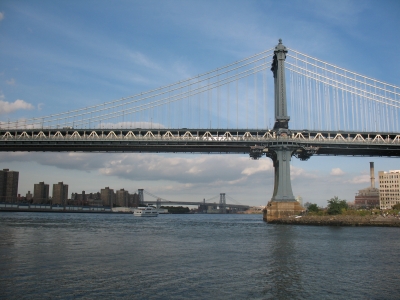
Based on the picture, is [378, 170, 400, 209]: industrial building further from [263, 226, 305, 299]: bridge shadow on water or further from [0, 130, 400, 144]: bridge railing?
[263, 226, 305, 299]: bridge shadow on water

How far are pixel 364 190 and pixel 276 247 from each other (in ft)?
598

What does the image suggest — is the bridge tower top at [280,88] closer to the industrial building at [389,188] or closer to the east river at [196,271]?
the east river at [196,271]

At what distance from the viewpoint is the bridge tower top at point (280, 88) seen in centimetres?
6562

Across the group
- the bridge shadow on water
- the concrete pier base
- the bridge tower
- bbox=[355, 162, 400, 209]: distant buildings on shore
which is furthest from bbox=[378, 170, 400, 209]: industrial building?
the bridge shadow on water

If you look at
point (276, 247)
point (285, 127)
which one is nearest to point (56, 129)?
point (285, 127)

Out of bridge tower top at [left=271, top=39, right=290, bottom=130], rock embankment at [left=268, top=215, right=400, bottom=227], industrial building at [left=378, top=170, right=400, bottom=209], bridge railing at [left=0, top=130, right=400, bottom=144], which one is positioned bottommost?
rock embankment at [left=268, top=215, right=400, bottom=227]

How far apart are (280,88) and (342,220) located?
2262 cm

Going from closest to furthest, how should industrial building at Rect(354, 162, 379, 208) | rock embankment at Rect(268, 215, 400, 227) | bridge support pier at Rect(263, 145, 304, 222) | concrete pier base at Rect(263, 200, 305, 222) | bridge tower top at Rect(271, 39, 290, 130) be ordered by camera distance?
rock embankment at Rect(268, 215, 400, 227), concrete pier base at Rect(263, 200, 305, 222), bridge support pier at Rect(263, 145, 304, 222), bridge tower top at Rect(271, 39, 290, 130), industrial building at Rect(354, 162, 379, 208)

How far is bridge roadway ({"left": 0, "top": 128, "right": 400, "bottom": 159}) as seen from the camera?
2660 inches

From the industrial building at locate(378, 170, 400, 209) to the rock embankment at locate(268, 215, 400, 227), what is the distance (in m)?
102

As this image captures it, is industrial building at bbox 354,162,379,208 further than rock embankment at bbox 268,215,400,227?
Yes

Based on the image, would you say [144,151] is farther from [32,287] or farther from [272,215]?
[32,287]

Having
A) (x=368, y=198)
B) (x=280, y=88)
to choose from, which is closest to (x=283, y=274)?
(x=280, y=88)

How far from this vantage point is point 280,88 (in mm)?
66500
